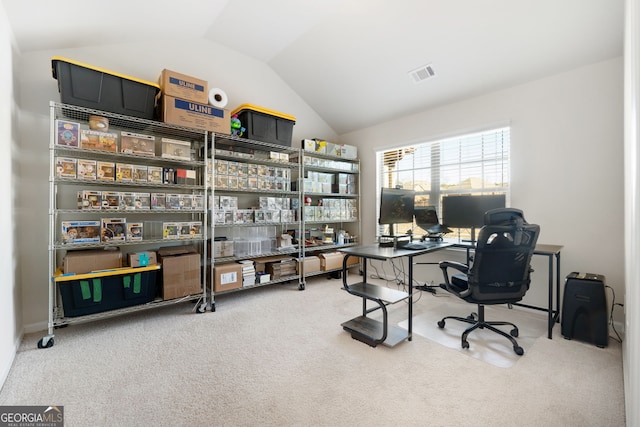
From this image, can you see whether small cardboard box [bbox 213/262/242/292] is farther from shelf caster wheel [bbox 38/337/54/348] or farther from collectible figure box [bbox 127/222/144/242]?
shelf caster wheel [bbox 38/337/54/348]

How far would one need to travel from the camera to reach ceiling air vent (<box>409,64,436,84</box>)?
318 centimetres

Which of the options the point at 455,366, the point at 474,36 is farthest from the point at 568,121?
the point at 455,366

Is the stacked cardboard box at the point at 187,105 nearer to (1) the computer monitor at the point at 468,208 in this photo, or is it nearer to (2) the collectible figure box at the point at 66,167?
(2) the collectible figure box at the point at 66,167

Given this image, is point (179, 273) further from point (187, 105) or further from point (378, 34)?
point (378, 34)

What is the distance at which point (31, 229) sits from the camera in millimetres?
2523

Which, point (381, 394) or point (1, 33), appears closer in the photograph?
point (381, 394)

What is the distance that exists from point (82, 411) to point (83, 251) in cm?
165

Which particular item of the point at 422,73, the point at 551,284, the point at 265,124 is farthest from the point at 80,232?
the point at 551,284

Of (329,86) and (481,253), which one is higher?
(329,86)

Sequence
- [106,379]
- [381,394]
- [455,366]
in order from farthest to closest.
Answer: [455,366] → [106,379] → [381,394]

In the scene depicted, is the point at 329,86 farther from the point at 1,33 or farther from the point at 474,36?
the point at 1,33

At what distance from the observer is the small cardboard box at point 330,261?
163 inches

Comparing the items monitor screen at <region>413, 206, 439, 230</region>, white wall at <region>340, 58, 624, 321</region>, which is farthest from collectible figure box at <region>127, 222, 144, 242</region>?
white wall at <region>340, 58, 624, 321</region>

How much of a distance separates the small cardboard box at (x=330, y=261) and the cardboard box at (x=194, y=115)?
7.26ft
